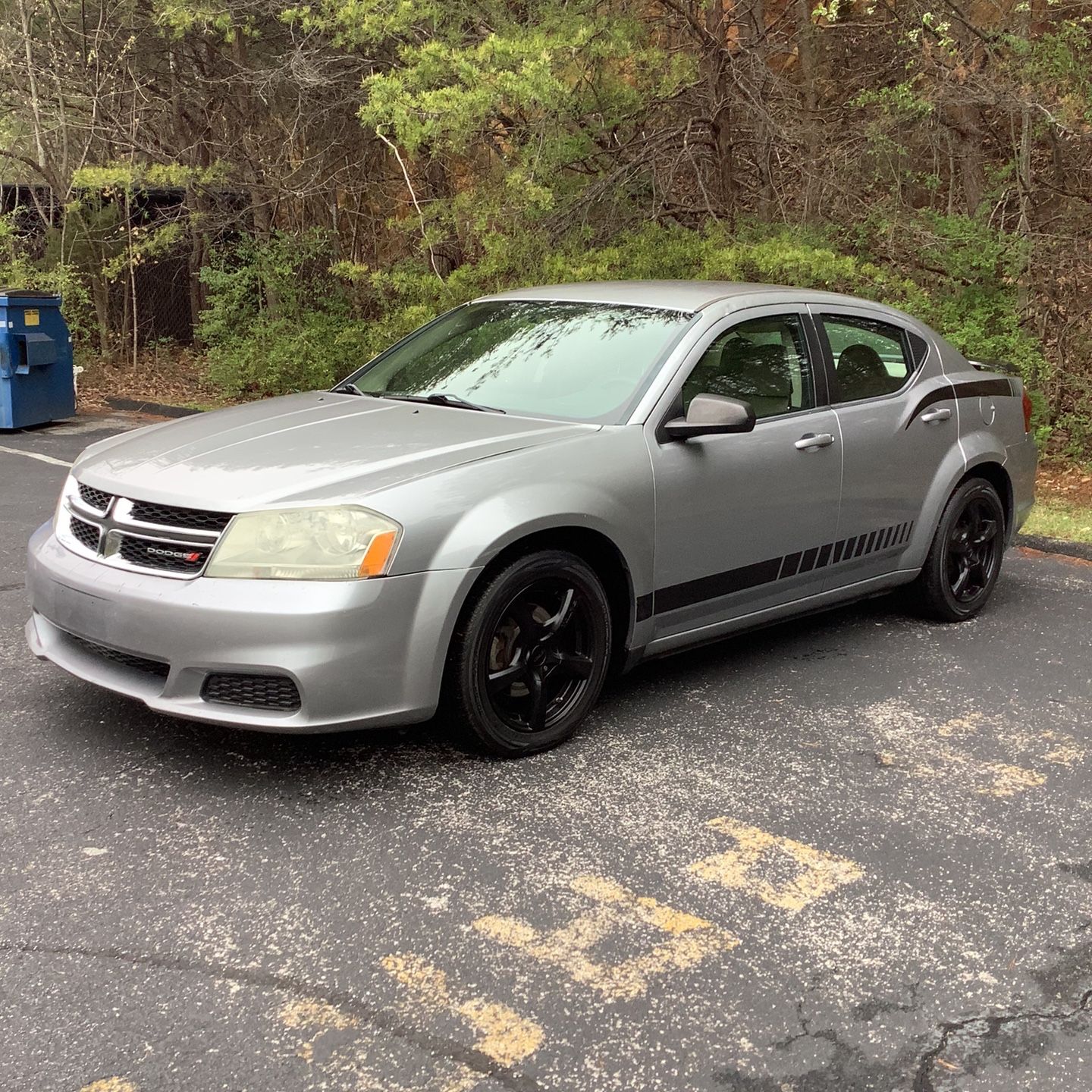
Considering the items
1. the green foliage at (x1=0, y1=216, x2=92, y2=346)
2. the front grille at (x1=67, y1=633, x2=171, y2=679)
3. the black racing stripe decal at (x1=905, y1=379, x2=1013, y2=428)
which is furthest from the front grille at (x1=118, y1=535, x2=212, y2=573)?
the green foliage at (x1=0, y1=216, x2=92, y2=346)

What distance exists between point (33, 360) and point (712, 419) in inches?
388

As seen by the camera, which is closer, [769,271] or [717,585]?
[717,585]

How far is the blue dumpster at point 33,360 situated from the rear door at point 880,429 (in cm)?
937

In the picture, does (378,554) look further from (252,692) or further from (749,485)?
(749,485)

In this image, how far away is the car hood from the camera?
3.76 m

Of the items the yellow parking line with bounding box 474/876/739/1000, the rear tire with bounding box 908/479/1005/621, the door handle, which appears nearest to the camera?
the yellow parking line with bounding box 474/876/739/1000

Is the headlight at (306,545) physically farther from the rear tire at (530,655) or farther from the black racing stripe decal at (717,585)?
the black racing stripe decal at (717,585)

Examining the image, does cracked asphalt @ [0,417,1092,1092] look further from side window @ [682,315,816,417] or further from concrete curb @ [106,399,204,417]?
concrete curb @ [106,399,204,417]

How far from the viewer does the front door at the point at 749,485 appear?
174 inches

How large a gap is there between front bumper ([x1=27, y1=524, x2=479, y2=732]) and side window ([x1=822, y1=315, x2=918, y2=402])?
89.2 inches

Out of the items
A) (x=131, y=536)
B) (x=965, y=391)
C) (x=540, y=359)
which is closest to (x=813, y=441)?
(x=540, y=359)

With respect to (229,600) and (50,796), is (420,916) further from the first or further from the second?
(50,796)

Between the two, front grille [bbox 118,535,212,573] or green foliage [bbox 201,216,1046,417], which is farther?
green foliage [bbox 201,216,1046,417]

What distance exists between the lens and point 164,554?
3748mm
